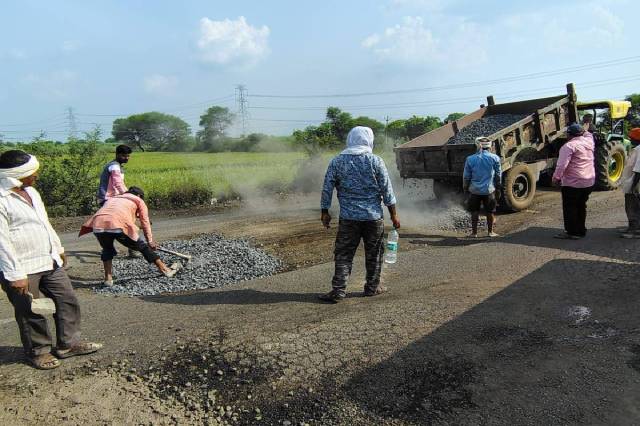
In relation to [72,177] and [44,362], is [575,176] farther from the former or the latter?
[72,177]

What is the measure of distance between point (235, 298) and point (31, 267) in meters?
2.24

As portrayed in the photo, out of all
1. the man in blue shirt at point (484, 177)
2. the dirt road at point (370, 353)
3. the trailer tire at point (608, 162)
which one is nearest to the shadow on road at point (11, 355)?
the dirt road at point (370, 353)

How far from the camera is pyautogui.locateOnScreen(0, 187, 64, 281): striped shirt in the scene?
3291 millimetres

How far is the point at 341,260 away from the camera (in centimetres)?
489

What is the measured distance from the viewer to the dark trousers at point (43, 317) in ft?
11.5

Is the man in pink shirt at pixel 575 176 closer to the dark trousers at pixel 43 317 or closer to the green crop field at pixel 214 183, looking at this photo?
the dark trousers at pixel 43 317

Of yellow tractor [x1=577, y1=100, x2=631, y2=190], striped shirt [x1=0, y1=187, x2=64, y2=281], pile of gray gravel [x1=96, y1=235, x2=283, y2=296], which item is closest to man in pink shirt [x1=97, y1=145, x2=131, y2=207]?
pile of gray gravel [x1=96, y1=235, x2=283, y2=296]

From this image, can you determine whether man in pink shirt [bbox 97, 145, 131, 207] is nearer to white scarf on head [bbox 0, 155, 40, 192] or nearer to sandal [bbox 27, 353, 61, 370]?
white scarf on head [bbox 0, 155, 40, 192]

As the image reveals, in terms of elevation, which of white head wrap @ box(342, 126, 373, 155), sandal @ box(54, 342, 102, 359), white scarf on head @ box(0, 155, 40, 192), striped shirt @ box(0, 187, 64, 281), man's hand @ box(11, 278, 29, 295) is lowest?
sandal @ box(54, 342, 102, 359)

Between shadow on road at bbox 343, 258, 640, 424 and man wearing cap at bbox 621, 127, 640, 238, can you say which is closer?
shadow on road at bbox 343, 258, 640, 424

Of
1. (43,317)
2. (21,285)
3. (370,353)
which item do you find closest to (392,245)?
(370,353)

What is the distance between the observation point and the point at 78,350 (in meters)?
3.86

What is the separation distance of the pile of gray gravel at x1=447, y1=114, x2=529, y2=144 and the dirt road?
4.14 metres

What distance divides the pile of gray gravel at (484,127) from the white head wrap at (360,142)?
511 cm
